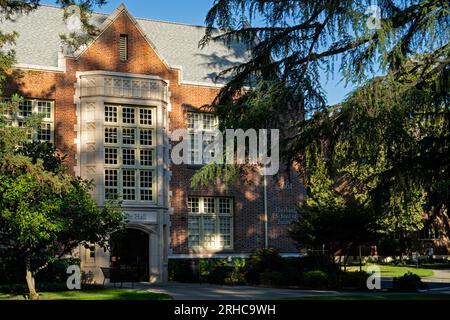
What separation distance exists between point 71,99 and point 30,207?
11324mm

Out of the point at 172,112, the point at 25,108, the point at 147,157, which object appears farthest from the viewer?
the point at 172,112

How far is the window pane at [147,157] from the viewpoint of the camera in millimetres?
28531

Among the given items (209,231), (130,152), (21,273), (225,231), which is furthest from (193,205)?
(21,273)

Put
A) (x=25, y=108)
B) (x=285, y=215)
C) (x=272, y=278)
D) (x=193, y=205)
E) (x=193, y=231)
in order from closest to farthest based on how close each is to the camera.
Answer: (x=272, y=278), (x=25, y=108), (x=193, y=231), (x=193, y=205), (x=285, y=215)

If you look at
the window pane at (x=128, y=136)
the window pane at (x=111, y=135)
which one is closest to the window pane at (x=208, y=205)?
the window pane at (x=128, y=136)

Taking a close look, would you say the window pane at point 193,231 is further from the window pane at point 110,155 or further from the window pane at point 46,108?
the window pane at point 46,108

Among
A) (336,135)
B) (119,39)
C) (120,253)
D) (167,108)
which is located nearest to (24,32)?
(119,39)

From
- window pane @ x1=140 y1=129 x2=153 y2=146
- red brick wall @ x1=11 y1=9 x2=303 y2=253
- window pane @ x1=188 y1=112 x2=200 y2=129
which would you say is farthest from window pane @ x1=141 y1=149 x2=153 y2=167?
window pane @ x1=188 y1=112 x2=200 y2=129

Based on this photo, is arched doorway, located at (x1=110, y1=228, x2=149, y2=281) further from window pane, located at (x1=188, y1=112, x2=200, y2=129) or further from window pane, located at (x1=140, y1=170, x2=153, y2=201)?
window pane, located at (x1=188, y1=112, x2=200, y2=129)

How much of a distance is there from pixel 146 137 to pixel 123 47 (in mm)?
4117

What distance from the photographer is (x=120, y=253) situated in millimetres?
28266

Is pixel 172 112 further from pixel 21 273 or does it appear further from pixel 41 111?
pixel 21 273

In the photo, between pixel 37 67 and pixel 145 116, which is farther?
pixel 145 116

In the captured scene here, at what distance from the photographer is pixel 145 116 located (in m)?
28.8
